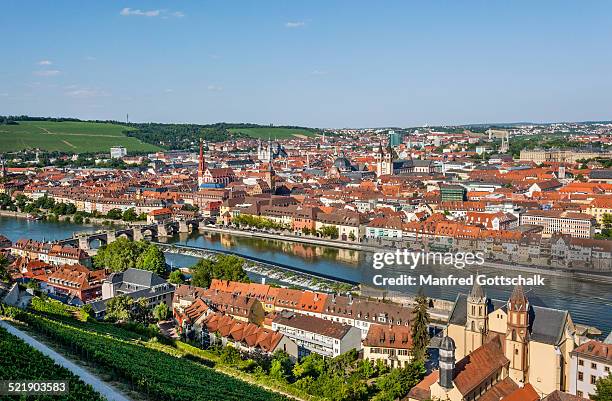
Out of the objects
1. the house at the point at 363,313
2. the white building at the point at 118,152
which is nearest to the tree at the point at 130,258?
the house at the point at 363,313

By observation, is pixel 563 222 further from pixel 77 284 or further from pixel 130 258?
pixel 77 284

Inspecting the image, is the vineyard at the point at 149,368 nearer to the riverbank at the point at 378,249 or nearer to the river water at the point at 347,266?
the river water at the point at 347,266

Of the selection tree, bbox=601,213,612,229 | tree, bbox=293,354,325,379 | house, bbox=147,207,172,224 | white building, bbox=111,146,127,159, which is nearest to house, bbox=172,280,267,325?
tree, bbox=293,354,325,379

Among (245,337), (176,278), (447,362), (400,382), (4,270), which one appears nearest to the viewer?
(447,362)

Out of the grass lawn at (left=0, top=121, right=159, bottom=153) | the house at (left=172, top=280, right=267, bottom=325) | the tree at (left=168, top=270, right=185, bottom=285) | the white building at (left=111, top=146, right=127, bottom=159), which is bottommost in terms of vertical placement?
the tree at (left=168, top=270, right=185, bottom=285)

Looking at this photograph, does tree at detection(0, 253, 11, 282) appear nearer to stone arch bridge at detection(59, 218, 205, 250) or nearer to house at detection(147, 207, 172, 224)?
stone arch bridge at detection(59, 218, 205, 250)

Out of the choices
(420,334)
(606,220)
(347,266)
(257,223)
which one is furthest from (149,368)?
(606,220)

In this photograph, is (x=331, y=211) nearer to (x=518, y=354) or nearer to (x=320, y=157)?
(x=518, y=354)
